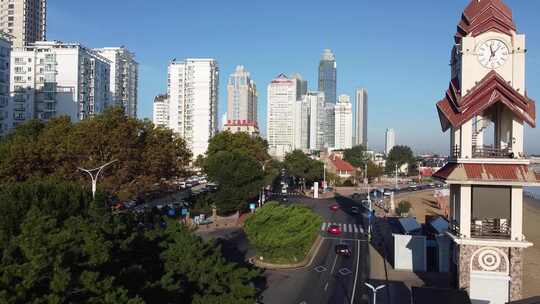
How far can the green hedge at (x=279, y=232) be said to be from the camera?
34.5 m

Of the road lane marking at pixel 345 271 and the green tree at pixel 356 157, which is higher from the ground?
the green tree at pixel 356 157

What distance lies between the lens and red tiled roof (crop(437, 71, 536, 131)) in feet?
70.4

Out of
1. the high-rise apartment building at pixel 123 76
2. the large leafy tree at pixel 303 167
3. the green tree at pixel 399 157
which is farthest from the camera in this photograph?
the green tree at pixel 399 157

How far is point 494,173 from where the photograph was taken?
21750 mm

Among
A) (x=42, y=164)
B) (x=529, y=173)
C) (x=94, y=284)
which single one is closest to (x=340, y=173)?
(x=42, y=164)

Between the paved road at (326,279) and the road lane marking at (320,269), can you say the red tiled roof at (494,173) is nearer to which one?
the paved road at (326,279)

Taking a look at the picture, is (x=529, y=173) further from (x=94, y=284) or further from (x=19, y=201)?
(x=19, y=201)

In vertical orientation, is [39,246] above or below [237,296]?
above

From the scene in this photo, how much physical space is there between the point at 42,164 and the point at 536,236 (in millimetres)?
51673

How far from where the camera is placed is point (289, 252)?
3512cm

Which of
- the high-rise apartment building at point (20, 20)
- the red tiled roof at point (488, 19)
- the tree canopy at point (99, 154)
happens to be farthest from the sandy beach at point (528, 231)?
the high-rise apartment building at point (20, 20)

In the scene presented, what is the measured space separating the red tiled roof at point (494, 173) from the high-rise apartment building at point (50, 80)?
307 ft

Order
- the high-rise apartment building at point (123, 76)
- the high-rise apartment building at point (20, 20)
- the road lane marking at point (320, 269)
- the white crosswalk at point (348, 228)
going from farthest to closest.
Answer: the high-rise apartment building at point (123, 76) → the high-rise apartment building at point (20, 20) → the white crosswalk at point (348, 228) → the road lane marking at point (320, 269)

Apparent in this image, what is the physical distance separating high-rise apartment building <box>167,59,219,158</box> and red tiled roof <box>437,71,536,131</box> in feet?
407
